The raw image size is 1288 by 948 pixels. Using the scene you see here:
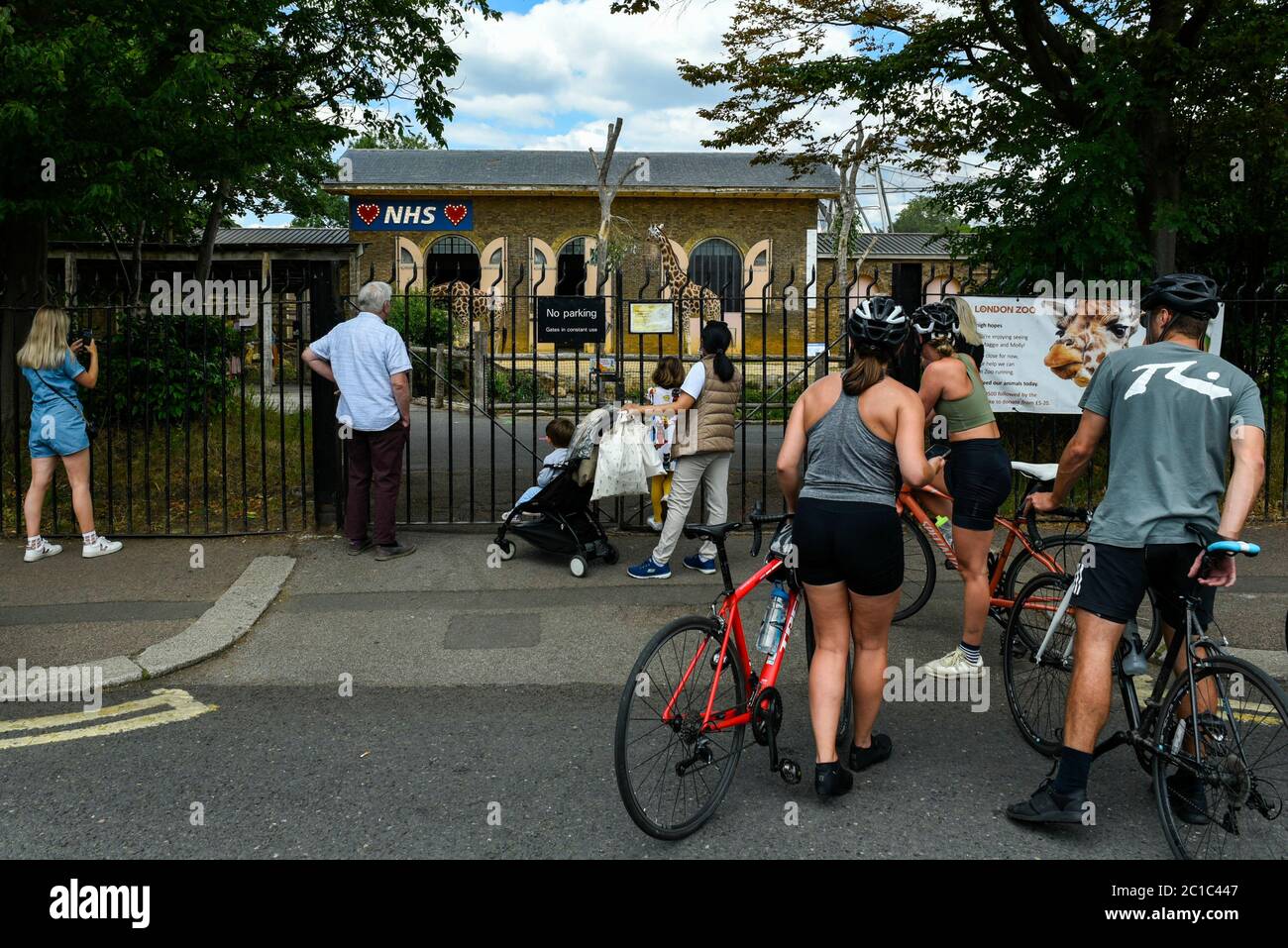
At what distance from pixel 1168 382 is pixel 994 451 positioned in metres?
1.67

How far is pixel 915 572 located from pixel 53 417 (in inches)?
245

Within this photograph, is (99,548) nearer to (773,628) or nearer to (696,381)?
(696,381)

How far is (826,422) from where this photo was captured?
4043 mm

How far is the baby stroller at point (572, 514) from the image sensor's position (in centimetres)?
763

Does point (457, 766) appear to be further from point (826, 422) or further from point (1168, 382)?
point (1168, 382)

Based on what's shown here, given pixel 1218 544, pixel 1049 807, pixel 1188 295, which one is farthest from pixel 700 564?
pixel 1218 544

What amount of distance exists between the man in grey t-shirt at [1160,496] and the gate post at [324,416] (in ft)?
20.3

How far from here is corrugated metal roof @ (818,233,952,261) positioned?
38219 millimetres

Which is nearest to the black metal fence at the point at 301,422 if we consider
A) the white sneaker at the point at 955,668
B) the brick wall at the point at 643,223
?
the white sneaker at the point at 955,668

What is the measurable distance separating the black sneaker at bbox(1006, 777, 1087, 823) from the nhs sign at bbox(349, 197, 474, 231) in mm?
30166

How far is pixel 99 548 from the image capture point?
809 cm

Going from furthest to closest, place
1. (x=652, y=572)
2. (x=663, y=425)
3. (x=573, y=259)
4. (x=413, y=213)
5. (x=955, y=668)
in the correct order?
(x=573, y=259) < (x=413, y=213) < (x=663, y=425) < (x=652, y=572) < (x=955, y=668)

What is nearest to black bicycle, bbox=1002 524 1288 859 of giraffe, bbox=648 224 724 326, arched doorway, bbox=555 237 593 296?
giraffe, bbox=648 224 724 326

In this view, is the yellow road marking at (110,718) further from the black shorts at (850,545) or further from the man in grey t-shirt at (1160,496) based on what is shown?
the man in grey t-shirt at (1160,496)
